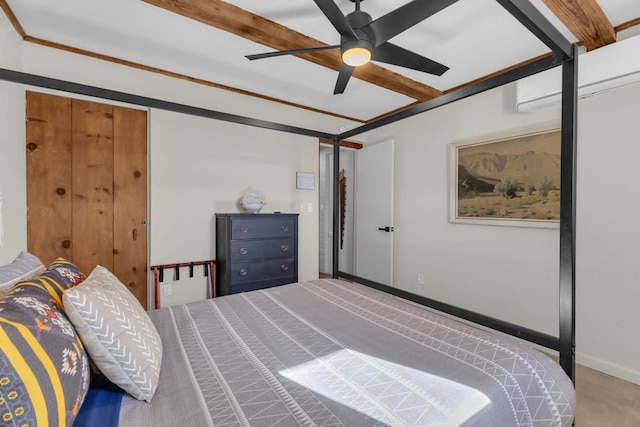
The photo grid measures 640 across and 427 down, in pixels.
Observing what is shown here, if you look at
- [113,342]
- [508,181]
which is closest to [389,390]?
[113,342]

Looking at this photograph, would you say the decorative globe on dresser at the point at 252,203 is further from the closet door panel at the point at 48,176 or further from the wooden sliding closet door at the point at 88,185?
the closet door panel at the point at 48,176

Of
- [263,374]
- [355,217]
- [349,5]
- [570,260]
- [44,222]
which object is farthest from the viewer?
[355,217]

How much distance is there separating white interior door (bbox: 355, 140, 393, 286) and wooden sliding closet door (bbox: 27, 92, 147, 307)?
2637mm

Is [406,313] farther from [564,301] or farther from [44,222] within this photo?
[44,222]

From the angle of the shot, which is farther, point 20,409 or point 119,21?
point 119,21

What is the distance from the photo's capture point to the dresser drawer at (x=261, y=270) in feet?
9.05

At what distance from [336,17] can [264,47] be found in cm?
115

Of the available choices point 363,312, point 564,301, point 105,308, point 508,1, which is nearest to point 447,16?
point 508,1

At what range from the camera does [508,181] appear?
8.55ft

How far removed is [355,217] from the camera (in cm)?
418

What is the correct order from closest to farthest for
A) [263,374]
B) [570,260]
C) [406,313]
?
[263,374]
[570,260]
[406,313]

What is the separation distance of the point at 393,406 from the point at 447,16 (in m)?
2.28

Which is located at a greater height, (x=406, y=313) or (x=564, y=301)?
(x=564, y=301)

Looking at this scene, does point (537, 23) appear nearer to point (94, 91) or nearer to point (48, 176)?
point (94, 91)
